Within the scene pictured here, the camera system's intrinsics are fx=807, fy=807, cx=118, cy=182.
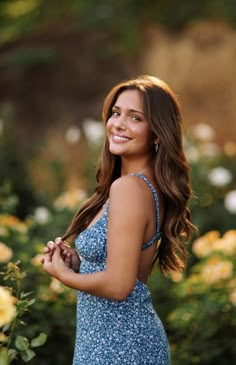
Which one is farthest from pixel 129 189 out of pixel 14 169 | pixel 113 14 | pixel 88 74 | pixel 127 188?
pixel 88 74

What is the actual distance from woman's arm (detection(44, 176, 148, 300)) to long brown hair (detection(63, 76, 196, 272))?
0.17 m

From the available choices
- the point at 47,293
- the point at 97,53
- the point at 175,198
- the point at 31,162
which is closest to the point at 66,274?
the point at 175,198

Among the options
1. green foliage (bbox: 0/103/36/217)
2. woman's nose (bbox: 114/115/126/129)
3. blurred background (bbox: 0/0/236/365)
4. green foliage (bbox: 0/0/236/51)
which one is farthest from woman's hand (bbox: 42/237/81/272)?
green foliage (bbox: 0/0/236/51)

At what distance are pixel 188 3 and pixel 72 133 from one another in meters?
5.42

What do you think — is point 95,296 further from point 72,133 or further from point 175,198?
point 72,133

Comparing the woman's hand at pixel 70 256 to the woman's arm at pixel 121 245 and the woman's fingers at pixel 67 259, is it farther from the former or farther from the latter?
the woman's arm at pixel 121 245

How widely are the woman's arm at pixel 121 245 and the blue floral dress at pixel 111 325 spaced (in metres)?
0.11

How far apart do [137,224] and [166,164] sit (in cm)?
26

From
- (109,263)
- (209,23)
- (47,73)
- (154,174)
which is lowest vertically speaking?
(47,73)

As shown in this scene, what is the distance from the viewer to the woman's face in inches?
98.0

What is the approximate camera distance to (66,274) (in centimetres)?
243

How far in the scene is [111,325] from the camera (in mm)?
2463

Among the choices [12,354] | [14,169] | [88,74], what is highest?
[12,354]

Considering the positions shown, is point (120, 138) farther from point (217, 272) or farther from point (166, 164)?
point (217, 272)
